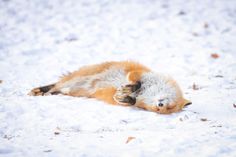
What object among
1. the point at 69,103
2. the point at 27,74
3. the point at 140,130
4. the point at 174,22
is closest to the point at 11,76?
the point at 27,74

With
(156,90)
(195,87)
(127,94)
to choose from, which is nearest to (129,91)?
(127,94)

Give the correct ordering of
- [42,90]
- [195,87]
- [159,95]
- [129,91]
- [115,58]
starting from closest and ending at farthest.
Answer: [159,95], [129,91], [42,90], [195,87], [115,58]

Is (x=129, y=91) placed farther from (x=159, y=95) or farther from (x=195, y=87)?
(x=195, y=87)

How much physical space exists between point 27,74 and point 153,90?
117 inches

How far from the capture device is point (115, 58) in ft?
28.6

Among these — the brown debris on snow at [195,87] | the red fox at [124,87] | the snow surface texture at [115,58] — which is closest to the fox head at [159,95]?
the red fox at [124,87]

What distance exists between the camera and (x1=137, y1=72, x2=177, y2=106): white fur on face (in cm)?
547

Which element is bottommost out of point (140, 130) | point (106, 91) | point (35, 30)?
point (140, 130)

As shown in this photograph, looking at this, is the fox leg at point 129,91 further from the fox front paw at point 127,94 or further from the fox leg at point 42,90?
the fox leg at point 42,90

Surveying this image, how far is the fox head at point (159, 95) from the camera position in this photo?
5.42 meters

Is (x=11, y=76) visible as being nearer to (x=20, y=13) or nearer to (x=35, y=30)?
(x=35, y=30)

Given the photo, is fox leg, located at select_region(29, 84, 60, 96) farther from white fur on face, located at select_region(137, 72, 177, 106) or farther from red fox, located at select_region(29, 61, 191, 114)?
white fur on face, located at select_region(137, 72, 177, 106)

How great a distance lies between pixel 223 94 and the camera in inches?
240

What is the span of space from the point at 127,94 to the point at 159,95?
17.8 inches
